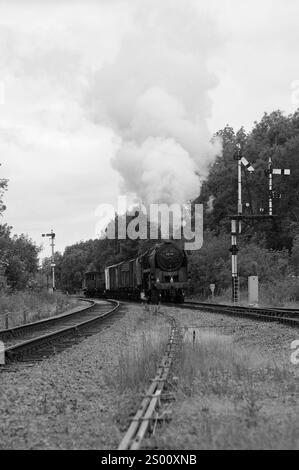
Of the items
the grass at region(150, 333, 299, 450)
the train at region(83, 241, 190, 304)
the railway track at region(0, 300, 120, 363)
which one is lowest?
the railway track at region(0, 300, 120, 363)

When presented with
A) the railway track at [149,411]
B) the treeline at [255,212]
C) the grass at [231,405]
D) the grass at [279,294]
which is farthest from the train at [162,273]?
the railway track at [149,411]

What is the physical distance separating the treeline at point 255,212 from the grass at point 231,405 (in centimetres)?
2586

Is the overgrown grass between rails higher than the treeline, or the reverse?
the treeline

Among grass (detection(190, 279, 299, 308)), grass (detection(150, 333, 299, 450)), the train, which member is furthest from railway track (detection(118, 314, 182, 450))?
the train

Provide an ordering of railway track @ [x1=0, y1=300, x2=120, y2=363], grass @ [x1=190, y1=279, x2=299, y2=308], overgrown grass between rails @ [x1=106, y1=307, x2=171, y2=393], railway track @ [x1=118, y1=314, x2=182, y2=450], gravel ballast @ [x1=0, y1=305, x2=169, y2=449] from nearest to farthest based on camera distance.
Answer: railway track @ [x1=118, y1=314, x2=182, y2=450] → gravel ballast @ [x1=0, y1=305, x2=169, y2=449] → overgrown grass between rails @ [x1=106, y1=307, x2=171, y2=393] → railway track @ [x1=0, y1=300, x2=120, y2=363] → grass @ [x1=190, y1=279, x2=299, y2=308]

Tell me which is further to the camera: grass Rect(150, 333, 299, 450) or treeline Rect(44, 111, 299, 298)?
treeline Rect(44, 111, 299, 298)

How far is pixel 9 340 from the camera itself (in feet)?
54.7

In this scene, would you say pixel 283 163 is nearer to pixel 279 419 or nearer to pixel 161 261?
pixel 161 261

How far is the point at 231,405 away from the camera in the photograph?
22.3ft

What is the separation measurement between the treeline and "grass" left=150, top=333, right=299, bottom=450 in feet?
84.8

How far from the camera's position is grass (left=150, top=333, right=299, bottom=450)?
5.17m

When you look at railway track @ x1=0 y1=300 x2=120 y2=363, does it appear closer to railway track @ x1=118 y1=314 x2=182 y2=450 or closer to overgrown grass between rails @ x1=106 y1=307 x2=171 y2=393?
overgrown grass between rails @ x1=106 y1=307 x2=171 y2=393

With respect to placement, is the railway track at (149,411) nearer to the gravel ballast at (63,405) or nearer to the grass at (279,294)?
the gravel ballast at (63,405)

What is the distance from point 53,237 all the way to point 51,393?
64437 millimetres
